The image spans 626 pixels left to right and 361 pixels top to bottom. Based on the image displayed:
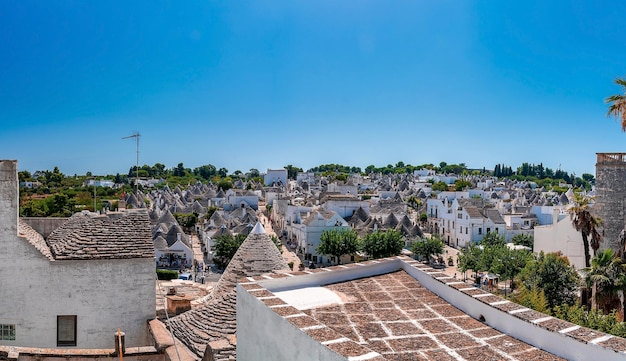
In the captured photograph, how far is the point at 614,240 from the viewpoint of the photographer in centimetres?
2938

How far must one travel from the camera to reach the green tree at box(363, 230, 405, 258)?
4766 cm

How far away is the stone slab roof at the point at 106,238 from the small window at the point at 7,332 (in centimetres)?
173

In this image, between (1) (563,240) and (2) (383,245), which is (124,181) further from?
(1) (563,240)

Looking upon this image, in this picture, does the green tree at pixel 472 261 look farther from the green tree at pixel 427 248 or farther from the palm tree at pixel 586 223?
the palm tree at pixel 586 223

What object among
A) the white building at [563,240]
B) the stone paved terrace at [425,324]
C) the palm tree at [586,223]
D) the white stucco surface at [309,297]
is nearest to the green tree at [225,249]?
the white building at [563,240]

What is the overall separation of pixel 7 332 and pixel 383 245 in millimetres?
38124

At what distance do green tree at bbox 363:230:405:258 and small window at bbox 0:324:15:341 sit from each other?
37780 millimetres

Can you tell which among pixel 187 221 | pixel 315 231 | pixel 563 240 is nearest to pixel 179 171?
pixel 187 221

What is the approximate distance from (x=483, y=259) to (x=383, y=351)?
37.2 m

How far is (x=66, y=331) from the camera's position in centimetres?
1206

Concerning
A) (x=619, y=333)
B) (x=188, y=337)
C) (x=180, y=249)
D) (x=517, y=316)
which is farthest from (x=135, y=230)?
(x=180, y=249)

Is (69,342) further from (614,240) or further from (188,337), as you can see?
(614,240)

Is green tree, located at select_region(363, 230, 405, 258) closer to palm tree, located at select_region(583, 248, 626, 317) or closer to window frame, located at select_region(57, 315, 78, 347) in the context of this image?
palm tree, located at select_region(583, 248, 626, 317)

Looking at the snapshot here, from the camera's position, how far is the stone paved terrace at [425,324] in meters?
6.30
